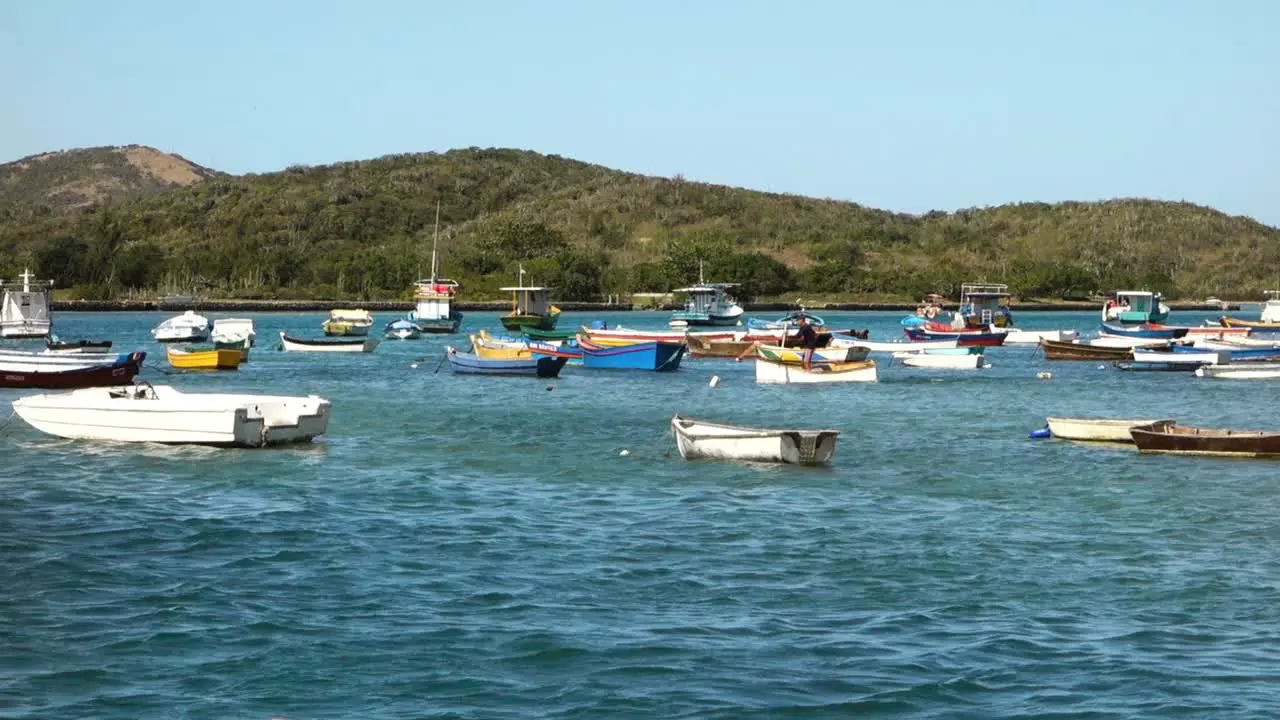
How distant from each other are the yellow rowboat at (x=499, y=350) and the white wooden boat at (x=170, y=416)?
93.4 ft

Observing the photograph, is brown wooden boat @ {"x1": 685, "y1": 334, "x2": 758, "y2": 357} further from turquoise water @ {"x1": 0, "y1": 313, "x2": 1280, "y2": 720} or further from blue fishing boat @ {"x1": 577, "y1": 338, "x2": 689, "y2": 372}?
turquoise water @ {"x1": 0, "y1": 313, "x2": 1280, "y2": 720}

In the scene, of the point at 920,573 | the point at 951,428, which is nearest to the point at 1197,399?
the point at 951,428

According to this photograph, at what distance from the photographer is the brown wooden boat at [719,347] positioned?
80750 millimetres

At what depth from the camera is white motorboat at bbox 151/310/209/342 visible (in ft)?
303

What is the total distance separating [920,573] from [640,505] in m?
7.43

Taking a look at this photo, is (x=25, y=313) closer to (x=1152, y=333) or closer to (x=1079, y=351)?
(x=1079, y=351)

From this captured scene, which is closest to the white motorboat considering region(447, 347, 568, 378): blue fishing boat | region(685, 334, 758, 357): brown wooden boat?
region(685, 334, 758, 357): brown wooden boat

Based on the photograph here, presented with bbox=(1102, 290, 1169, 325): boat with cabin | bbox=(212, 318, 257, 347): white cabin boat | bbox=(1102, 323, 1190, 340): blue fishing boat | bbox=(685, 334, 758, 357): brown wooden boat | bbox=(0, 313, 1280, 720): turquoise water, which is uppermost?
bbox=(1102, 290, 1169, 325): boat with cabin

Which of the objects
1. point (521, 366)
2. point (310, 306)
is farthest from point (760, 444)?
point (310, 306)

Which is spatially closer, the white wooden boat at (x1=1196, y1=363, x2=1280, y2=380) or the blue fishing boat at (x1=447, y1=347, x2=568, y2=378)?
the blue fishing boat at (x1=447, y1=347, x2=568, y2=378)

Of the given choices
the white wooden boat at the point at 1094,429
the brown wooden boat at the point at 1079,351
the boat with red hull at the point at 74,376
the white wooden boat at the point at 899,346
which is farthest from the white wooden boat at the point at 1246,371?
the boat with red hull at the point at 74,376

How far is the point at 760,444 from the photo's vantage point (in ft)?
109

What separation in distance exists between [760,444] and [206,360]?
39465 mm

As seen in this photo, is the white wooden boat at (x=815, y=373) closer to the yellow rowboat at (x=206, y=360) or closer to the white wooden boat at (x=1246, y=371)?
the white wooden boat at (x=1246, y=371)
